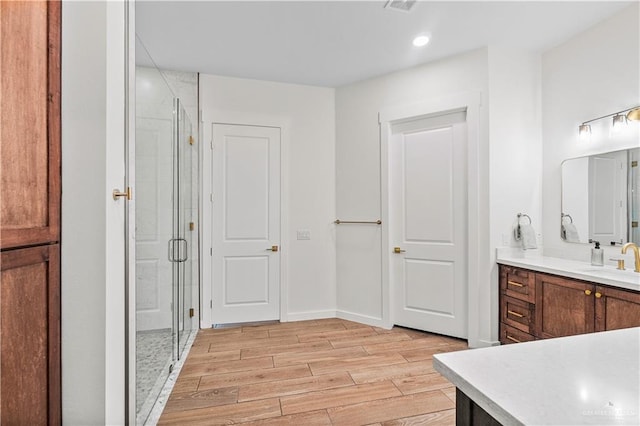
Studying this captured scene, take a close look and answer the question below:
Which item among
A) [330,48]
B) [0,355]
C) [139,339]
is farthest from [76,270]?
[330,48]

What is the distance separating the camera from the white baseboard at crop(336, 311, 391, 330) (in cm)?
354

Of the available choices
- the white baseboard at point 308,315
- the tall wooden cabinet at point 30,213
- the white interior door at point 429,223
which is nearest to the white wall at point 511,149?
the white interior door at point 429,223

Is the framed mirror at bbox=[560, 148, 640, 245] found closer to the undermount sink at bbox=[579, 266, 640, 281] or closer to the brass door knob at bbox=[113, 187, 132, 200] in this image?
the undermount sink at bbox=[579, 266, 640, 281]

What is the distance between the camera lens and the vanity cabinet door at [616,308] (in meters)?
1.91

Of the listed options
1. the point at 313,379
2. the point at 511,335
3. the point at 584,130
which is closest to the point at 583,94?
the point at 584,130

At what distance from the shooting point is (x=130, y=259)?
137cm

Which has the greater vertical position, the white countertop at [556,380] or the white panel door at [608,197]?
the white panel door at [608,197]

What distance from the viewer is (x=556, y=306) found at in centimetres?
242

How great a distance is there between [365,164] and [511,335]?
7.10 ft

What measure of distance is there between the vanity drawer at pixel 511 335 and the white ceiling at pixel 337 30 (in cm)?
253

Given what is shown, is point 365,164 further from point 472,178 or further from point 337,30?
point 337,30

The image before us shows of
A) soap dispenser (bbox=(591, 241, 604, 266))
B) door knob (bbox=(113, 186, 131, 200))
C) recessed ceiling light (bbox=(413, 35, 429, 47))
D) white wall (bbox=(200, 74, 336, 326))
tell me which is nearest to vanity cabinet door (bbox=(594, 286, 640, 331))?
soap dispenser (bbox=(591, 241, 604, 266))

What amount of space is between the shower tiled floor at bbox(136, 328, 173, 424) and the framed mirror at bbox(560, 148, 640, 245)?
3335 millimetres

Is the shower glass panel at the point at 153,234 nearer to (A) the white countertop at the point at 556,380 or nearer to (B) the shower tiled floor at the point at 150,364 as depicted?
(B) the shower tiled floor at the point at 150,364
